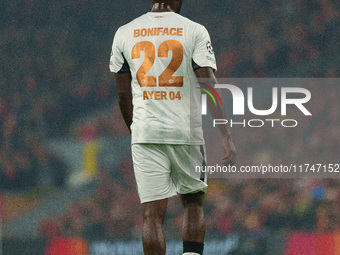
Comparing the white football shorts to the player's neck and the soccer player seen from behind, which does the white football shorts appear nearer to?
the soccer player seen from behind

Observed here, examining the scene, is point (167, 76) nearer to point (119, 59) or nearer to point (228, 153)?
point (119, 59)

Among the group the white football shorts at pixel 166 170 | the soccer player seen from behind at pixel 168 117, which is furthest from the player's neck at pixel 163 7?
the white football shorts at pixel 166 170

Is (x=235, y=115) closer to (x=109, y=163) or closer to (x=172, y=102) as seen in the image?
(x=109, y=163)

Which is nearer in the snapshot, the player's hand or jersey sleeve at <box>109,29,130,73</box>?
the player's hand

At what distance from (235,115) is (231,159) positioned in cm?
203

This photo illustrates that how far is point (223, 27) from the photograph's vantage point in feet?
20.4

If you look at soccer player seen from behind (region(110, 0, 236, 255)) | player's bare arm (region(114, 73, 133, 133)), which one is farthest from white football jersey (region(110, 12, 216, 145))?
player's bare arm (region(114, 73, 133, 133))

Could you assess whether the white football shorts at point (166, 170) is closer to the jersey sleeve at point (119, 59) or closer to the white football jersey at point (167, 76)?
the white football jersey at point (167, 76)

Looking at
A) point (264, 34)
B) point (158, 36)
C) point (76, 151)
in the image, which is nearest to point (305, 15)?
point (264, 34)

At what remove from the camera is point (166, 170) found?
3.62m

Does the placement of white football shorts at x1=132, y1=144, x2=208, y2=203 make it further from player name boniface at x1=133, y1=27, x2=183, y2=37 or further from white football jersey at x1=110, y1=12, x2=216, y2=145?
player name boniface at x1=133, y1=27, x2=183, y2=37

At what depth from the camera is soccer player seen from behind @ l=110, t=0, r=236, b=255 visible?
11.8 ft

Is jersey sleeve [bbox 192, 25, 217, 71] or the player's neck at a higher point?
the player's neck

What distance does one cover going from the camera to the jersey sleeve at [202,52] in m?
3.60
